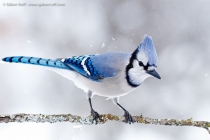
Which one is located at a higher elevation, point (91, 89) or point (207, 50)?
point (207, 50)

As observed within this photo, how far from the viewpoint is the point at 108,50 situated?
14.6 feet

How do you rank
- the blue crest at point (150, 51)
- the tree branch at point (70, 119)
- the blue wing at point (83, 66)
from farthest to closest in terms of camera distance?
the blue wing at point (83, 66) → the blue crest at point (150, 51) → the tree branch at point (70, 119)

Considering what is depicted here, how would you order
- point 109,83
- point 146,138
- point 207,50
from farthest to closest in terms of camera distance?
point 207,50
point 146,138
point 109,83

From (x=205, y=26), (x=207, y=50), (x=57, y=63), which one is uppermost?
(x=205, y=26)

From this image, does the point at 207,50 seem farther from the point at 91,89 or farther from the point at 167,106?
the point at 91,89

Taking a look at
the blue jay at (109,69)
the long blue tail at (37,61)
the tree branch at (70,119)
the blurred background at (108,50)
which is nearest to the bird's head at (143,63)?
the blue jay at (109,69)

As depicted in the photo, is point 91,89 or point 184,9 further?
point 184,9

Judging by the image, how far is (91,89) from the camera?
8.28 ft

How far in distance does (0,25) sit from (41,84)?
0.96 m

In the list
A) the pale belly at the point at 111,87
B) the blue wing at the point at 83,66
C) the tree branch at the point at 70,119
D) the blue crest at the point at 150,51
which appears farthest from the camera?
the blue wing at the point at 83,66

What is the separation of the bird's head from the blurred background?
188cm

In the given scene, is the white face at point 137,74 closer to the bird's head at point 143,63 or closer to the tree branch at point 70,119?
the bird's head at point 143,63

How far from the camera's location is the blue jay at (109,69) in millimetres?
2178

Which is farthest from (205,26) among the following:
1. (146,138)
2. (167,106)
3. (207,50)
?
(146,138)
